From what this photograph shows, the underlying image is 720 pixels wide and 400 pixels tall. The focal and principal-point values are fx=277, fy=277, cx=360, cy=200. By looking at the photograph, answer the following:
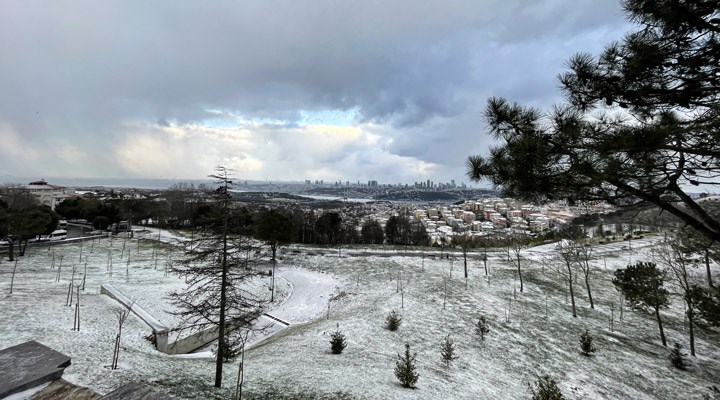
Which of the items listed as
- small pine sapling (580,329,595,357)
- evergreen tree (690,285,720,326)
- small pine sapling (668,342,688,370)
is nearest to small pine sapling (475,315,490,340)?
small pine sapling (580,329,595,357)

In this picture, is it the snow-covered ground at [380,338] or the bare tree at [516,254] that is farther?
the bare tree at [516,254]

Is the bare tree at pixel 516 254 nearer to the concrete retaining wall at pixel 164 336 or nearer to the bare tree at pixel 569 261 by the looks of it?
the bare tree at pixel 569 261

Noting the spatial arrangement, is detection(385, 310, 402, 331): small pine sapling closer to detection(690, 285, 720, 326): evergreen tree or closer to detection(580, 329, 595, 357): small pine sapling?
detection(580, 329, 595, 357): small pine sapling

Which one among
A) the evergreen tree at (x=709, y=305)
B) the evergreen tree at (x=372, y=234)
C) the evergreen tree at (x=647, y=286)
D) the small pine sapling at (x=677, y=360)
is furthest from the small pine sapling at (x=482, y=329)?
the evergreen tree at (x=372, y=234)

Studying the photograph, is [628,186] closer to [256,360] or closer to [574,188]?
[574,188]

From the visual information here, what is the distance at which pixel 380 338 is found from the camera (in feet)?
44.9

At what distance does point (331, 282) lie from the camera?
25.8 meters

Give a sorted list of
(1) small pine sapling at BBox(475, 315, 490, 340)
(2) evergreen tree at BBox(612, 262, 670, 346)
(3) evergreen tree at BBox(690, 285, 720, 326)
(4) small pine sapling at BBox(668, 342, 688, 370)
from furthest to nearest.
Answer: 1. (2) evergreen tree at BBox(612, 262, 670, 346)
2. (1) small pine sapling at BBox(475, 315, 490, 340)
3. (4) small pine sapling at BBox(668, 342, 688, 370)
4. (3) evergreen tree at BBox(690, 285, 720, 326)

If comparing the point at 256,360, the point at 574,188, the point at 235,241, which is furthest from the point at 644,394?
the point at 235,241

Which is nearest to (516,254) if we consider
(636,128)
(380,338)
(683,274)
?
(683,274)

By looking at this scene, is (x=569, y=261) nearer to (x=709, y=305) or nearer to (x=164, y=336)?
(x=709, y=305)

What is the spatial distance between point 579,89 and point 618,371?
1419 centimetres

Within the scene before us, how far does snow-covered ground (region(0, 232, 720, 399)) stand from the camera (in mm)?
8820

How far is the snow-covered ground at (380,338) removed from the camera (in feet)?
28.9
